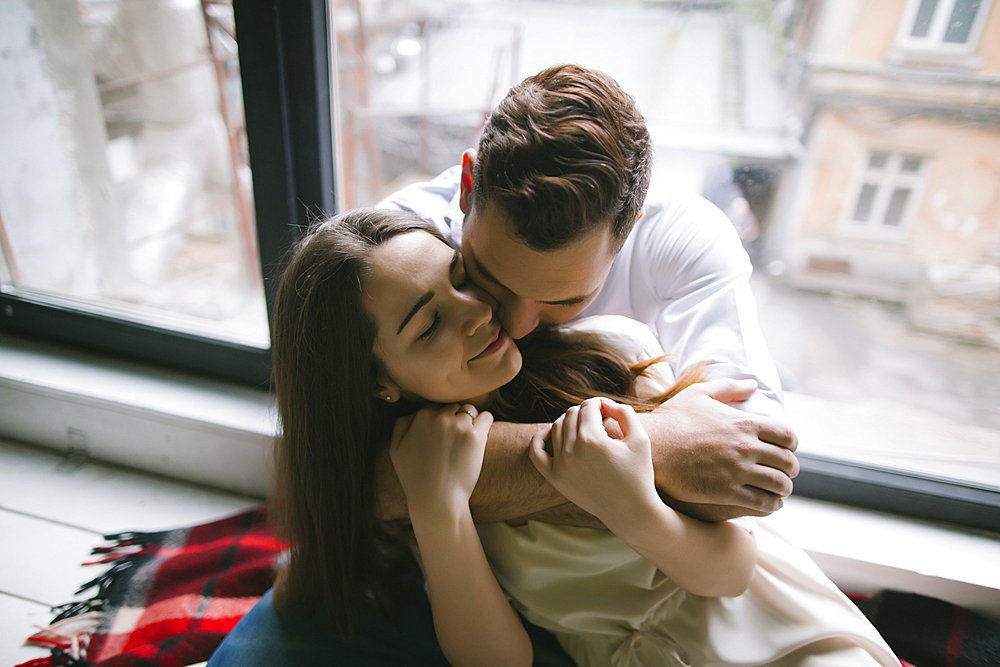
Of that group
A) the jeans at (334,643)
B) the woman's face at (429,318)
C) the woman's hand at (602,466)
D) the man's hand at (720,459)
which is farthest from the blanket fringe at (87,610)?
the man's hand at (720,459)

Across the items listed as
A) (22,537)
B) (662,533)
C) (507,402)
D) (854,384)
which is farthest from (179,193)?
(854,384)

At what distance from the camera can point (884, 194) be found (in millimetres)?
1143

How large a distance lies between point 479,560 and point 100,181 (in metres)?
1.48

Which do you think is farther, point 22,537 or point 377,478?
point 22,537

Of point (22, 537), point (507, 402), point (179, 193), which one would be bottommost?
point (22, 537)

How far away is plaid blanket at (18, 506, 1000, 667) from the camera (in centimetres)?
104

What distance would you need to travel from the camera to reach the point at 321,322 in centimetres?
82

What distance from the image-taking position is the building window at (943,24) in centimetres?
95

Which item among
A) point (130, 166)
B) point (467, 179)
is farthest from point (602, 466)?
point (130, 166)

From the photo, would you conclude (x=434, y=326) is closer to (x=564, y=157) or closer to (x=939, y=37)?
(x=564, y=157)

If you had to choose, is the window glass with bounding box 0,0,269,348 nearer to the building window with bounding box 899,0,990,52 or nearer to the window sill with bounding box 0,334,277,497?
the window sill with bounding box 0,334,277,497

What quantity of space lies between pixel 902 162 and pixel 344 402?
1129 millimetres

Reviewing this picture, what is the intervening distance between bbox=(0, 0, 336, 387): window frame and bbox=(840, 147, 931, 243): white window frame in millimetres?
1092

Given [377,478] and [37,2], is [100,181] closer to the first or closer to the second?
[37,2]
